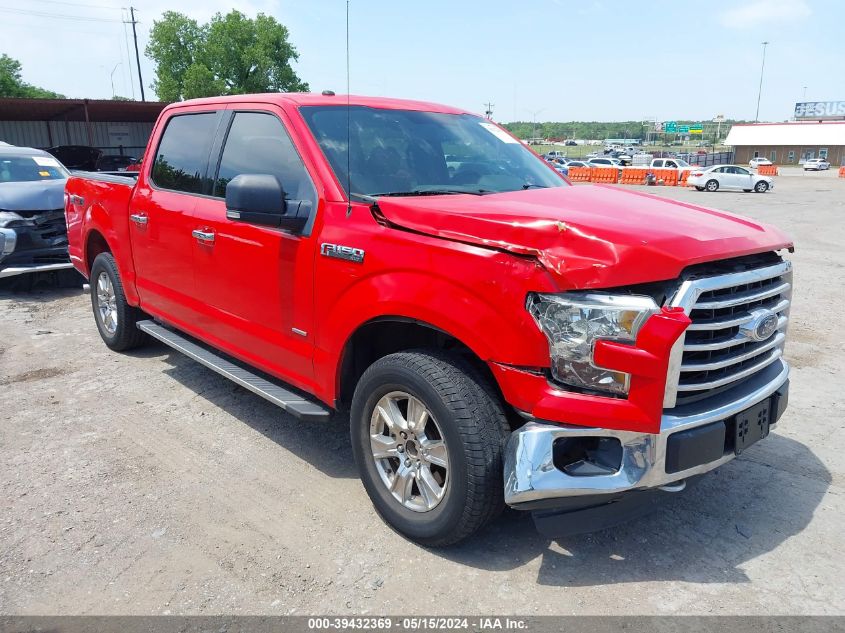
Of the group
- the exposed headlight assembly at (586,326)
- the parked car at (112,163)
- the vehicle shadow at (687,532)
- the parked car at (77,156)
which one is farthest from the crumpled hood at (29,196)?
the parked car at (77,156)

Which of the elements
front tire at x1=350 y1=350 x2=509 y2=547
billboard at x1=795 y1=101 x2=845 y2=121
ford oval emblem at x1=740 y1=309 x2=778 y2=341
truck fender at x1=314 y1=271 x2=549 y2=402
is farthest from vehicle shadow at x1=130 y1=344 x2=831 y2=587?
billboard at x1=795 y1=101 x2=845 y2=121

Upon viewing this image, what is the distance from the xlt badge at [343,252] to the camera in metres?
3.05

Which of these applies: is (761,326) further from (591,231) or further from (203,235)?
(203,235)

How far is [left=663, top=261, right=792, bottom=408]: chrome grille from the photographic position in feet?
8.18

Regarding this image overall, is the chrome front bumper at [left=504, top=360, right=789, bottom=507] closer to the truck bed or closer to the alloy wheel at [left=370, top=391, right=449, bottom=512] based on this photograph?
the alloy wheel at [left=370, top=391, right=449, bottom=512]

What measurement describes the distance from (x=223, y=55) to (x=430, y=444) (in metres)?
52.7

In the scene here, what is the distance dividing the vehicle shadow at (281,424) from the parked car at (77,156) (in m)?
20.5

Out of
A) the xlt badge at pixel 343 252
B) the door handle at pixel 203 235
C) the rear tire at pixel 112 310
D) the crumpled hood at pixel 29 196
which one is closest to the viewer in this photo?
the xlt badge at pixel 343 252

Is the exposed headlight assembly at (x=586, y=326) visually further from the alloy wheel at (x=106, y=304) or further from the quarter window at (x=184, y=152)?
the alloy wheel at (x=106, y=304)

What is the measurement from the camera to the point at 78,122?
30500 millimetres

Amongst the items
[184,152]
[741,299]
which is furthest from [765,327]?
[184,152]

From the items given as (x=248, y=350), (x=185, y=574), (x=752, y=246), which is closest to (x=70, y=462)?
(x=248, y=350)

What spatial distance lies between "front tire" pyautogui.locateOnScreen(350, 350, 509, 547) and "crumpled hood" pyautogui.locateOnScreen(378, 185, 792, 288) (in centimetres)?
59

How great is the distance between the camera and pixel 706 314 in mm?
2617
